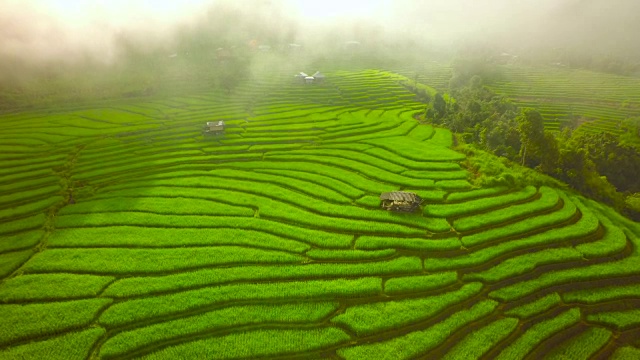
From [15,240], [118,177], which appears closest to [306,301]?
[15,240]

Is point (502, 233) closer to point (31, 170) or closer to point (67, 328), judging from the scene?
point (67, 328)

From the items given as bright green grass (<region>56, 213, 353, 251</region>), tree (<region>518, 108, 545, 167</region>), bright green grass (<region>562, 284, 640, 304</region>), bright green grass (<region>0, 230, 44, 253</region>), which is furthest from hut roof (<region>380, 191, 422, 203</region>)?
bright green grass (<region>0, 230, 44, 253</region>)

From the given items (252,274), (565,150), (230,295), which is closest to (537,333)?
(252,274)

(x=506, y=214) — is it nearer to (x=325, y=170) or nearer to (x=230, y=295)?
(x=325, y=170)

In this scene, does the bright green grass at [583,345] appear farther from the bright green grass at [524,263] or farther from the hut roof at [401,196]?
the hut roof at [401,196]

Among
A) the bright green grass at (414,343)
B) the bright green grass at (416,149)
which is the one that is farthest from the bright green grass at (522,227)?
the bright green grass at (416,149)

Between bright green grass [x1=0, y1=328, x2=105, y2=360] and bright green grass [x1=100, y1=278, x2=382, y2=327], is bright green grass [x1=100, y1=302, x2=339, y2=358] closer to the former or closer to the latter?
bright green grass [x1=100, y1=278, x2=382, y2=327]
